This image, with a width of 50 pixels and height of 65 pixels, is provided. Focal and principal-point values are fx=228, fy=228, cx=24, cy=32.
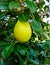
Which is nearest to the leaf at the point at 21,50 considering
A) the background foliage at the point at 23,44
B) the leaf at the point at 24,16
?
the background foliage at the point at 23,44

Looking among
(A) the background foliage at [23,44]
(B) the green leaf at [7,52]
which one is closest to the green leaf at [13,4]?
(A) the background foliage at [23,44]

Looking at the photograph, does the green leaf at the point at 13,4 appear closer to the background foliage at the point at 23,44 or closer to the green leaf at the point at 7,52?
the background foliage at the point at 23,44

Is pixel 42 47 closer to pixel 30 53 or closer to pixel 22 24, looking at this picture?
pixel 30 53

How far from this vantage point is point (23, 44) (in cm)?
123

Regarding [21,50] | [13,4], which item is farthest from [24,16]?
[21,50]

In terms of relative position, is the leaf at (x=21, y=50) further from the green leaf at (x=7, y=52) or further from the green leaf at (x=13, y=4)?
the green leaf at (x=13, y=4)

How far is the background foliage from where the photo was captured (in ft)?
3.66

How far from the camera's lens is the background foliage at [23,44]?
1114 mm

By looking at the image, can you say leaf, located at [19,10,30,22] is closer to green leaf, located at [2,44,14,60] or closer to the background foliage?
the background foliage

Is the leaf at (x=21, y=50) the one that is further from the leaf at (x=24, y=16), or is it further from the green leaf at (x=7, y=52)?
the leaf at (x=24, y=16)

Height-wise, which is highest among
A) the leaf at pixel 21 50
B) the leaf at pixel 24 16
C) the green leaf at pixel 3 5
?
the green leaf at pixel 3 5

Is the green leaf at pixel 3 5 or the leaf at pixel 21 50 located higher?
the green leaf at pixel 3 5

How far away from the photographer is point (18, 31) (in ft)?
3.51

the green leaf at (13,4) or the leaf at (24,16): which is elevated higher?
the green leaf at (13,4)
